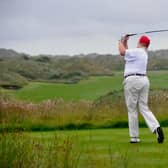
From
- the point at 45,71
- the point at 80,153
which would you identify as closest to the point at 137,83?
the point at 80,153

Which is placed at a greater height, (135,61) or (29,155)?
(135,61)

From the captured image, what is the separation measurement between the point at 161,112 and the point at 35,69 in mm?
47948

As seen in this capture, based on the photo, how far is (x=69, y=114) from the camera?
21.8 metres

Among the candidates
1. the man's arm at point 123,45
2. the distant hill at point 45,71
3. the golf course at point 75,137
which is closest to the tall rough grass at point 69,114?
the golf course at point 75,137

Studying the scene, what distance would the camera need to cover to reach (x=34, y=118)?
21203 mm

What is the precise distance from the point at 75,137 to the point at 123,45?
2.09 metres

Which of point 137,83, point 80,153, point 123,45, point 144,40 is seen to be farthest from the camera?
point 123,45

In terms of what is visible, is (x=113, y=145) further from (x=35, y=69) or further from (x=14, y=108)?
(x=35, y=69)

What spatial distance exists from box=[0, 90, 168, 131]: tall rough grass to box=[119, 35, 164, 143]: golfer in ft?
20.4

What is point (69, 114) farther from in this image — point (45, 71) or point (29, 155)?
point (45, 71)

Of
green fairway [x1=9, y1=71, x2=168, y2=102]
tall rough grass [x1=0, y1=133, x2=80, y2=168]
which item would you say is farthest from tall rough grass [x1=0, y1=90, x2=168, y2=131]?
green fairway [x1=9, y1=71, x2=168, y2=102]

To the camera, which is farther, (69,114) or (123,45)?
(69,114)

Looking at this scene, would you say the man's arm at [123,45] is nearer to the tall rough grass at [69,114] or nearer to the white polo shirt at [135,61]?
the white polo shirt at [135,61]

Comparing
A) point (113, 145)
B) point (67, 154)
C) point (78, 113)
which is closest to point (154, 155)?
point (113, 145)
